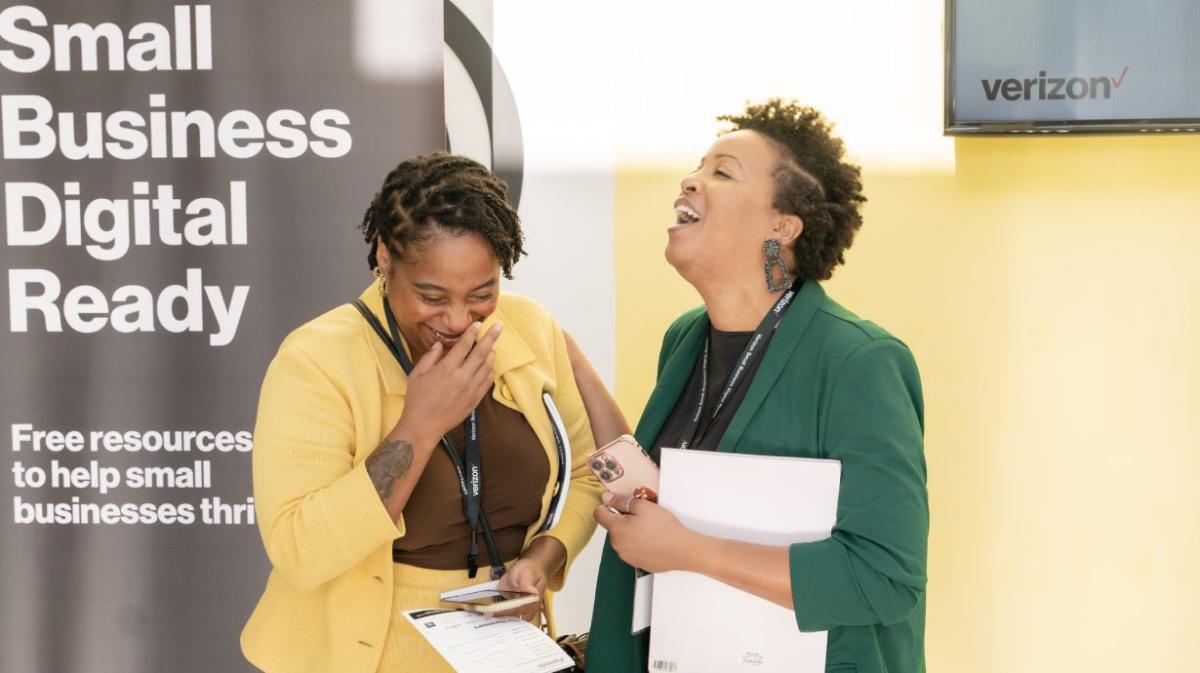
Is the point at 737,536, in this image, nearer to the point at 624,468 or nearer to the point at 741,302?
the point at 624,468

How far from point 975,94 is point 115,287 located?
257 centimetres

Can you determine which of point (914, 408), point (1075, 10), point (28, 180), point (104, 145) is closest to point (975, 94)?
point (1075, 10)

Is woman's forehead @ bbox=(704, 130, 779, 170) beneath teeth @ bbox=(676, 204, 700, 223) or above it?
above

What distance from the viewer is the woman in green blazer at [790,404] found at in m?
1.66

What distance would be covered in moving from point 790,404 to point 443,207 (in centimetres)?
73

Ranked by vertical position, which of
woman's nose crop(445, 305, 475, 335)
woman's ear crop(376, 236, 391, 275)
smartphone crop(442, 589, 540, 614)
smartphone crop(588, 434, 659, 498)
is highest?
woman's ear crop(376, 236, 391, 275)

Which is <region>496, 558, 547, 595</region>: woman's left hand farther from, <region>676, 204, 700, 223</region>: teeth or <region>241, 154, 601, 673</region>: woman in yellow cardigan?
<region>676, 204, 700, 223</region>: teeth

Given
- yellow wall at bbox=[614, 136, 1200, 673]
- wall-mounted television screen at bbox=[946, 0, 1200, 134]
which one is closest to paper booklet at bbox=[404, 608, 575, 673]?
yellow wall at bbox=[614, 136, 1200, 673]

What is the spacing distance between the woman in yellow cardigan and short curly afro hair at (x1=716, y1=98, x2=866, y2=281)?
1.83 ft

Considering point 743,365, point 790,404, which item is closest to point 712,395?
point 743,365

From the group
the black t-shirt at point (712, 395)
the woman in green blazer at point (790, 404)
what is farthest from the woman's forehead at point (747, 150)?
the black t-shirt at point (712, 395)

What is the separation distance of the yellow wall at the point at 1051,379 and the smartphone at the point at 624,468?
1.46m

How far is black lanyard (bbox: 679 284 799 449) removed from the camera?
1.91m

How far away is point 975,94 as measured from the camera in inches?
114
